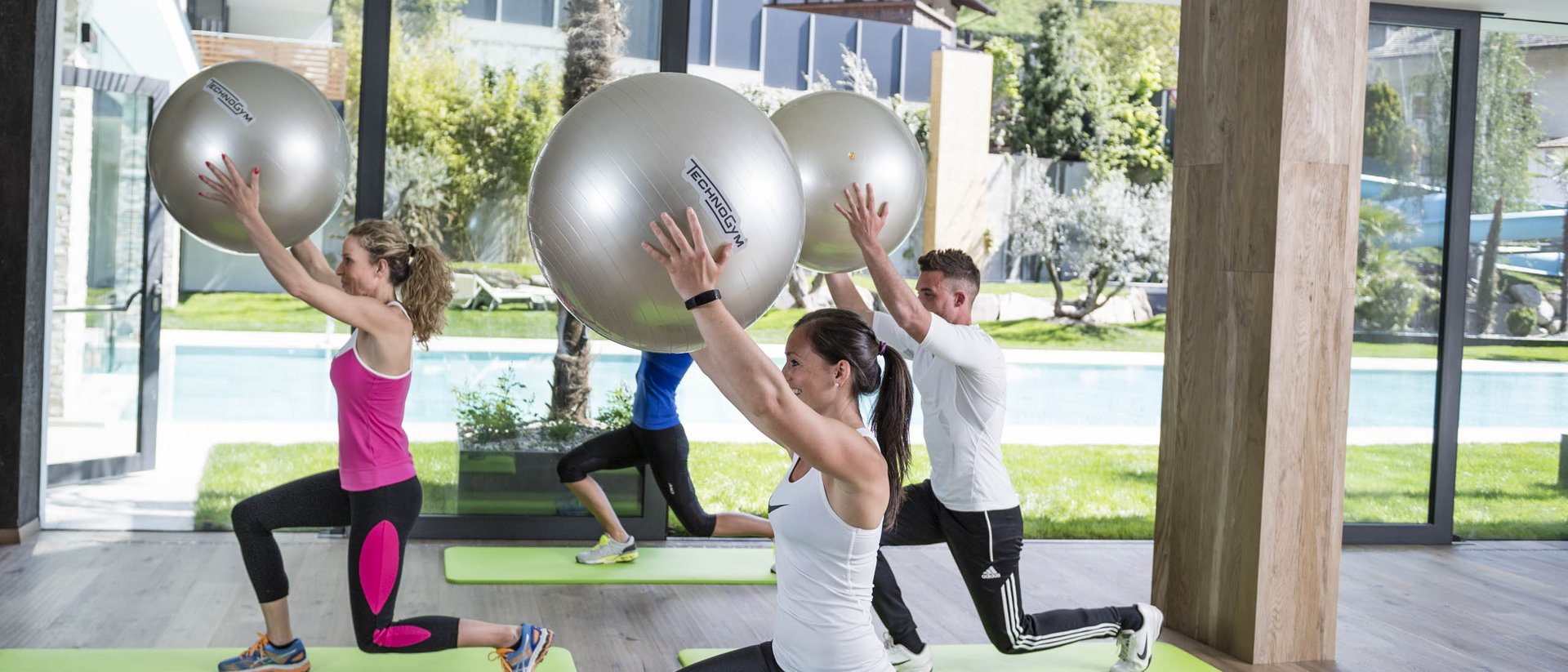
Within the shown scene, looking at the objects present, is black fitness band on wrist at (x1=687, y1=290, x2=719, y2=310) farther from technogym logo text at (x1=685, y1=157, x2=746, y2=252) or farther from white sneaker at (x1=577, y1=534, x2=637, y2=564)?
white sneaker at (x1=577, y1=534, x2=637, y2=564)

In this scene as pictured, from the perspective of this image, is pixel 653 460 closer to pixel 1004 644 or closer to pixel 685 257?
pixel 1004 644

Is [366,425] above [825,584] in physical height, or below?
above

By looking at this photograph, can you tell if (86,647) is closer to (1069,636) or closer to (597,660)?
(597,660)

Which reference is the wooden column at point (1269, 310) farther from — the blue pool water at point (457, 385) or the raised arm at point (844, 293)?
the blue pool water at point (457, 385)

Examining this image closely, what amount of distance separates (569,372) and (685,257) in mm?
3917

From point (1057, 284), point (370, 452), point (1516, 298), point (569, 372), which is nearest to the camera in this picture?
point (370, 452)

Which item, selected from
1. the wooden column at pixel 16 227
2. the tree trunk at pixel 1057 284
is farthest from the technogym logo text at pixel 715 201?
the tree trunk at pixel 1057 284

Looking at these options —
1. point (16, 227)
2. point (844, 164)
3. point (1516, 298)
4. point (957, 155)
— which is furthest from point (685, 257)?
point (957, 155)

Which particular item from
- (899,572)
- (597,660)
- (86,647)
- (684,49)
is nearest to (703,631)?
(597,660)

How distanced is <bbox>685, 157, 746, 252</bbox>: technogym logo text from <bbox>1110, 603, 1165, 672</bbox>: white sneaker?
8.02 ft

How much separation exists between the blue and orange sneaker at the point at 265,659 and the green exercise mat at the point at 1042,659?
1.06 m

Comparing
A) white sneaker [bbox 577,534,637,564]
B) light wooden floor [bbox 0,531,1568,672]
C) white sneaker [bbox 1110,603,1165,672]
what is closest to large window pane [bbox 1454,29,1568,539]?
light wooden floor [bbox 0,531,1568,672]

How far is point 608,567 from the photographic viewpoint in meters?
4.81

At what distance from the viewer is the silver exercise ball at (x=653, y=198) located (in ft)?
5.31
